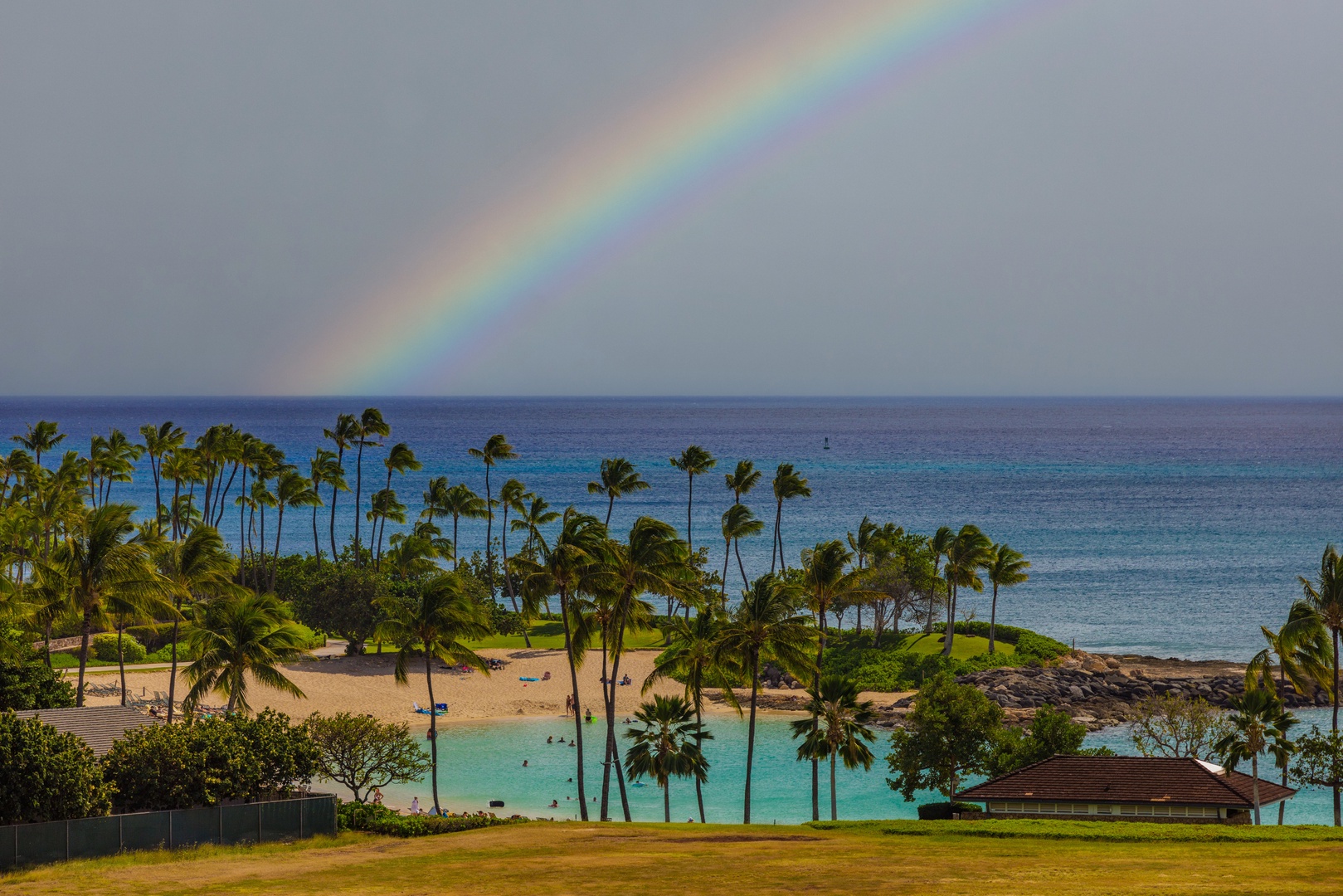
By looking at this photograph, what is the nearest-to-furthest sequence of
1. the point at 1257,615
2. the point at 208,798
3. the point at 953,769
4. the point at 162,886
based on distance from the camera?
the point at 162,886
the point at 208,798
the point at 953,769
the point at 1257,615

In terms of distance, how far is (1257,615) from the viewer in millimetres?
102000

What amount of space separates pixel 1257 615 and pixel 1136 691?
3634cm

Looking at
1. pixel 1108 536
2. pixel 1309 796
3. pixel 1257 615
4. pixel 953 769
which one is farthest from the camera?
pixel 1108 536

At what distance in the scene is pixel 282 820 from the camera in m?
34.8

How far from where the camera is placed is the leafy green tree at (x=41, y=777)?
29812 mm

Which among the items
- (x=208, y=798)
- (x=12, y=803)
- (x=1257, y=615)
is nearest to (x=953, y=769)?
(x=208, y=798)

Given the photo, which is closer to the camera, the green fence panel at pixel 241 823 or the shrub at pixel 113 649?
the green fence panel at pixel 241 823

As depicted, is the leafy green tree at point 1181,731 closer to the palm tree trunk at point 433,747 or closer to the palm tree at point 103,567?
the palm tree trunk at point 433,747

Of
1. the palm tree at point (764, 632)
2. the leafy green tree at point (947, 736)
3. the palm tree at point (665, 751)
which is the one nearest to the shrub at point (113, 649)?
the palm tree at point (665, 751)

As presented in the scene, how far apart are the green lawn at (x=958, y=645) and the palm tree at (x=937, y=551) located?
1.30 m

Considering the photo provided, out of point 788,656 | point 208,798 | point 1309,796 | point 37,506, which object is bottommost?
point 1309,796

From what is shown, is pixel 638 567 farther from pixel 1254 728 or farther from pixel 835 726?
pixel 1254 728

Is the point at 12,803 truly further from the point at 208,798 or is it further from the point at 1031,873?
the point at 1031,873

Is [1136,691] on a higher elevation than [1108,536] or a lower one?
lower
